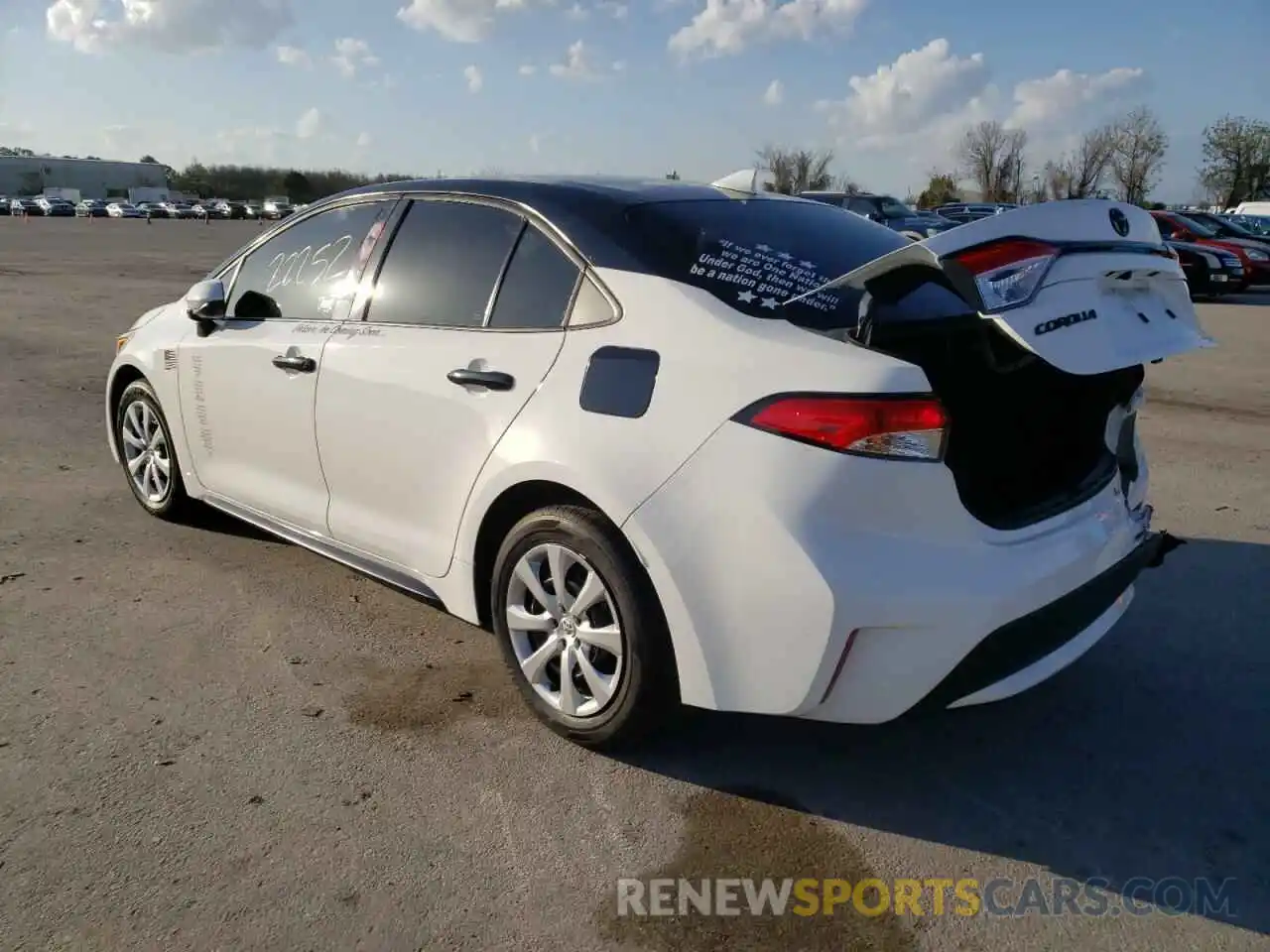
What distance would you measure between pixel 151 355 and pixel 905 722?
12.7 ft

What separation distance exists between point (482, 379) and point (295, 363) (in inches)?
44.7

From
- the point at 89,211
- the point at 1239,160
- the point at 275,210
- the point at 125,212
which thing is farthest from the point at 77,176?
the point at 1239,160

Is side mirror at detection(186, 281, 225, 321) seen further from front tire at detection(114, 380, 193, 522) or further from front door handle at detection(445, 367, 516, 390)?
front door handle at detection(445, 367, 516, 390)

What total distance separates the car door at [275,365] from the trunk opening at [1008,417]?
2.22 m

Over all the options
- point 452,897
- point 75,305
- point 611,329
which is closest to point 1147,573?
point 611,329

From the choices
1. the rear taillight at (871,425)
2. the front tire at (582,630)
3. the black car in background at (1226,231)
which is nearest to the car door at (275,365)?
the front tire at (582,630)

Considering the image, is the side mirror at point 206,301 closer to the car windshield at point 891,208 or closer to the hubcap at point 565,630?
the hubcap at point 565,630

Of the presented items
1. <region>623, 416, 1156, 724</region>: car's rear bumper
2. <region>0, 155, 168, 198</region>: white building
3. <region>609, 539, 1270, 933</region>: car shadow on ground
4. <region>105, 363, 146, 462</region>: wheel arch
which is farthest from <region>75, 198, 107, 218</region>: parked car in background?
<region>623, 416, 1156, 724</region>: car's rear bumper

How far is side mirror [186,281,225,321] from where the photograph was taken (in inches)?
178

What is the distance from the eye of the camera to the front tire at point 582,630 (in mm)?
2887

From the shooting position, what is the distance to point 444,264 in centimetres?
366

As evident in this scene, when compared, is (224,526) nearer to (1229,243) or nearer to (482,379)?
(482,379)

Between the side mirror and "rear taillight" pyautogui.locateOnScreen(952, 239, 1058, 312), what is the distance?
10.8 feet

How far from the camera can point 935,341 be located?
110 inches
